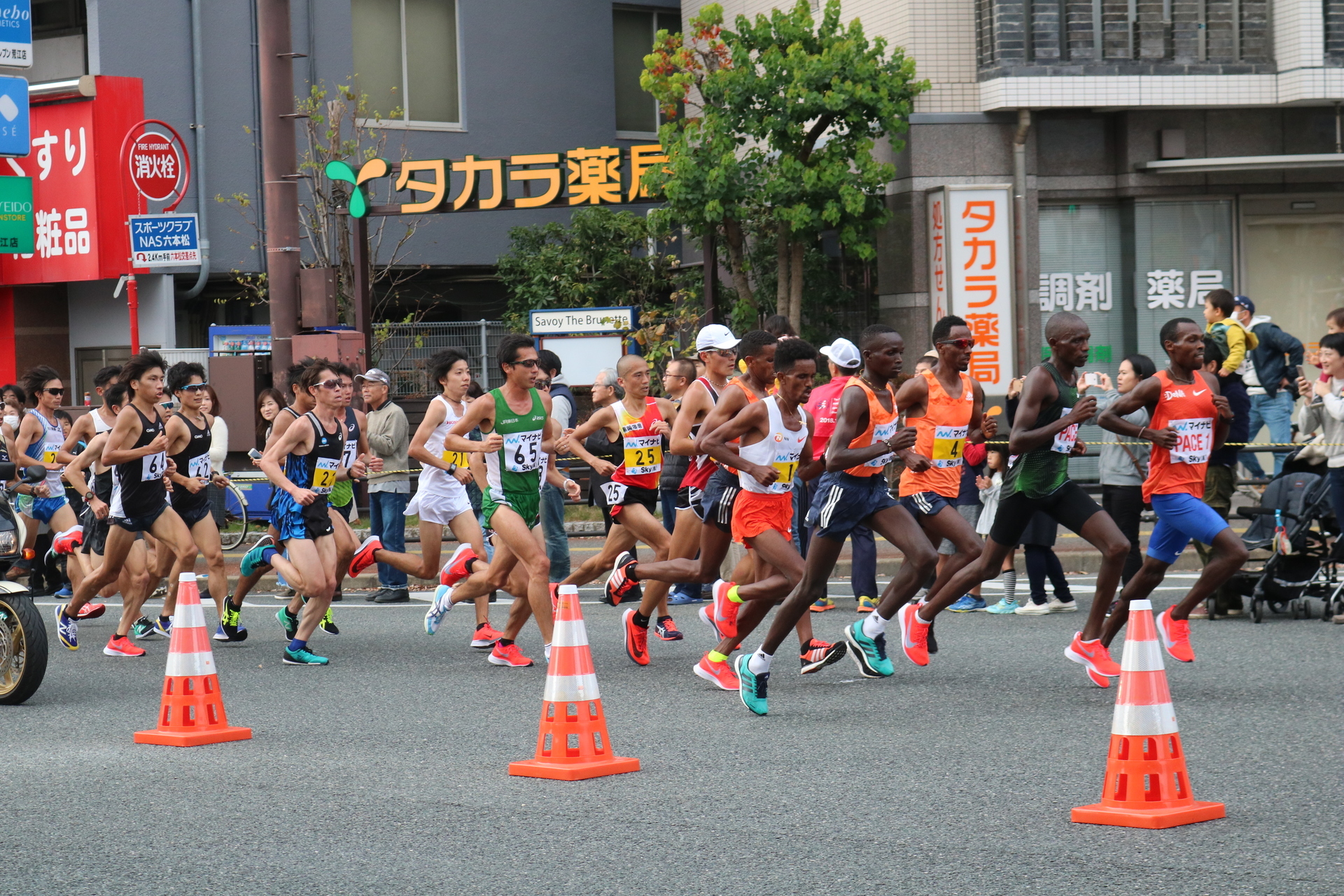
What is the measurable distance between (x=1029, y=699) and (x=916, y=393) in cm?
200

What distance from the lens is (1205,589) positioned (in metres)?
9.60

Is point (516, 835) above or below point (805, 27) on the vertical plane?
below

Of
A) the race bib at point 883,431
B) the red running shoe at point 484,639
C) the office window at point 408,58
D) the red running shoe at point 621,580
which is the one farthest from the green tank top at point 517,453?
the office window at point 408,58

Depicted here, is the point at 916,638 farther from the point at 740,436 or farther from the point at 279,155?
the point at 279,155

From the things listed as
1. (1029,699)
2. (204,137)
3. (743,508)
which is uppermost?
(204,137)

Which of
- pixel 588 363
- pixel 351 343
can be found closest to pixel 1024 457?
pixel 351 343

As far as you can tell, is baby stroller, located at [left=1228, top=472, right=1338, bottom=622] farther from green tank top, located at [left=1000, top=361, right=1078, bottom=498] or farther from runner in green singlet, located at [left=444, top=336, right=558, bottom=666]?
runner in green singlet, located at [left=444, top=336, right=558, bottom=666]

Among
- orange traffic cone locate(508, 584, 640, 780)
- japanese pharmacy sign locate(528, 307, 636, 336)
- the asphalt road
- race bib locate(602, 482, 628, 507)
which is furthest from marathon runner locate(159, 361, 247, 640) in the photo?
japanese pharmacy sign locate(528, 307, 636, 336)

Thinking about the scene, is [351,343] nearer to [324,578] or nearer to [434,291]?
[324,578]

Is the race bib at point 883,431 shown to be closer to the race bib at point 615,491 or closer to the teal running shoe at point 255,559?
the race bib at point 615,491

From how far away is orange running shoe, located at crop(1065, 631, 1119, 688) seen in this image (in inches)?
364

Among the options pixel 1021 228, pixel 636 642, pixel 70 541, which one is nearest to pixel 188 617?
pixel 636 642

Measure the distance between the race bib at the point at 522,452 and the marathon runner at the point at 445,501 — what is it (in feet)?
2.95

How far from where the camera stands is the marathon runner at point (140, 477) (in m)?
11.6
